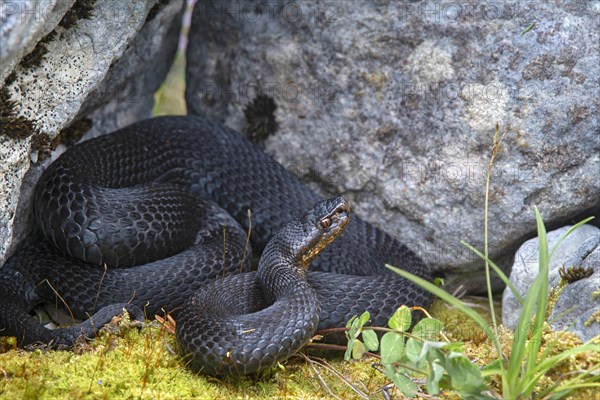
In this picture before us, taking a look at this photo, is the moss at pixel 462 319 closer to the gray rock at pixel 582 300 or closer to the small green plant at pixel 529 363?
the gray rock at pixel 582 300

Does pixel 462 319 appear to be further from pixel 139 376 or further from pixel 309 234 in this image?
pixel 139 376

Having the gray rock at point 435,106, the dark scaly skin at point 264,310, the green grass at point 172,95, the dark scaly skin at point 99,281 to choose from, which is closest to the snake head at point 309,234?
the dark scaly skin at point 264,310

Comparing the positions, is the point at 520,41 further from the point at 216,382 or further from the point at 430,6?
the point at 216,382

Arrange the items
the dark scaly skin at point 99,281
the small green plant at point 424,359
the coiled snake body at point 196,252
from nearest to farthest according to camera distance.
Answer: the small green plant at point 424,359
the coiled snake body at point 196,252
the dark scaly skin at point 99,281

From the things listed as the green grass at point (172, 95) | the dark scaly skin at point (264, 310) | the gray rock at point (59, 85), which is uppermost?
the gray rock at point (59, 85)

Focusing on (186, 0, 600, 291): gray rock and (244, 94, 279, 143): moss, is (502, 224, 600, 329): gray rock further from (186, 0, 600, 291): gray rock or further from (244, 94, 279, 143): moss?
(244, 94, 279, 143): moss

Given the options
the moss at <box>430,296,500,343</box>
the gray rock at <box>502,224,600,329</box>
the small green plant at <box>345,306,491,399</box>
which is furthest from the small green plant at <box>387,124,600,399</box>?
the gray rock at <box>502,224,600,329</box>
